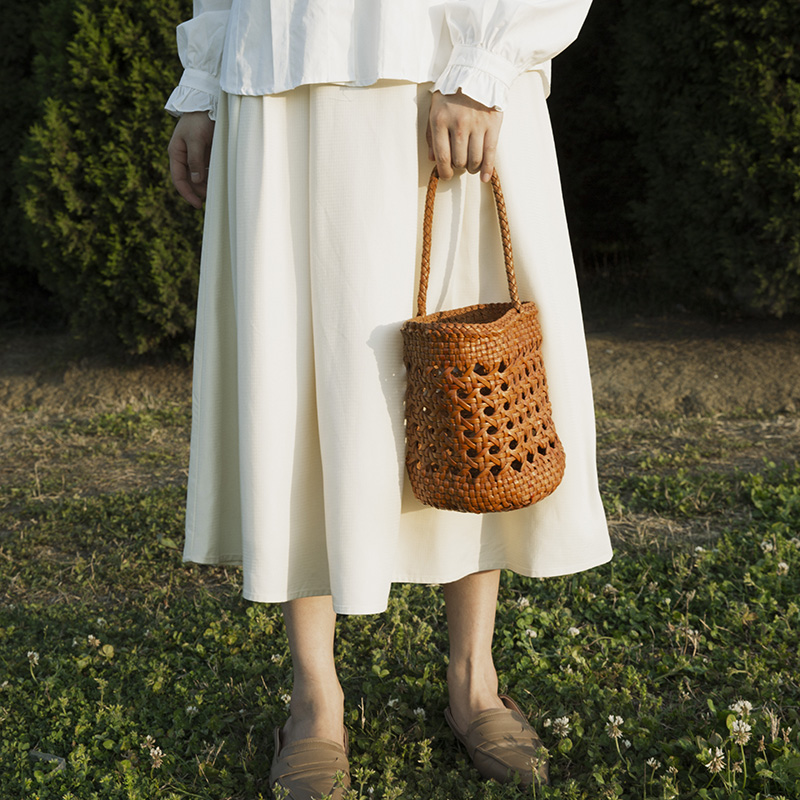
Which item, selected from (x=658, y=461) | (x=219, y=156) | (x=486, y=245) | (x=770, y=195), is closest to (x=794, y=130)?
(x=770, y=195)

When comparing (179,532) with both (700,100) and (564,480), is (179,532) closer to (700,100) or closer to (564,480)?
(564,480)

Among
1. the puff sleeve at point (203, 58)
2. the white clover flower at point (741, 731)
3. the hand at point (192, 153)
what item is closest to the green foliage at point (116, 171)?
the hand at point (192, 153)

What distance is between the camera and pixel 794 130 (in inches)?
155

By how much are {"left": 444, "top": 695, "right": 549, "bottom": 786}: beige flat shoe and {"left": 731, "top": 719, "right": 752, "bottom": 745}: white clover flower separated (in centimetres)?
35

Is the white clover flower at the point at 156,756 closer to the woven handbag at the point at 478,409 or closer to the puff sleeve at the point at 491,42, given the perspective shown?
the woven handbag at the point at 478,409

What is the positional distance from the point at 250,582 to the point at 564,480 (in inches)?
23.7

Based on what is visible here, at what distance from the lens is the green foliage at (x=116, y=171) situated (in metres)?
4.38

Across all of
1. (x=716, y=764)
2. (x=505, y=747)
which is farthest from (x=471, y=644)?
(x=716, y=764)

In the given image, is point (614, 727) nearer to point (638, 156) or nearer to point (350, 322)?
point (350, 322)

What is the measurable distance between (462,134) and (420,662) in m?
1.27

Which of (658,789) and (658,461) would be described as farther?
(658,461)

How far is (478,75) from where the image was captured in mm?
1394

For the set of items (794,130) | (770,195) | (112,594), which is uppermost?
(794,130)

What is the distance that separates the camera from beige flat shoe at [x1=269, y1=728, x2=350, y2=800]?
5.33ft
